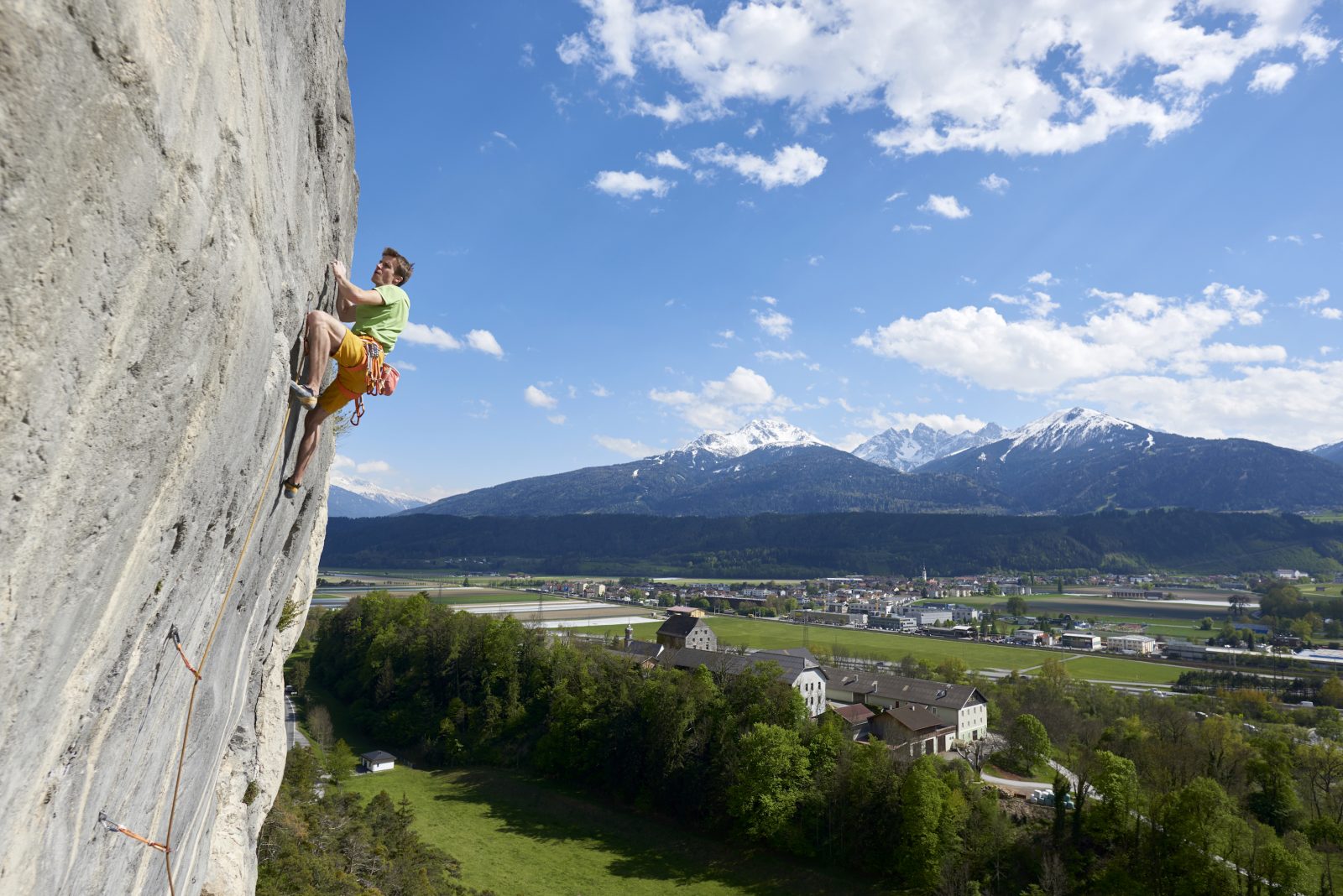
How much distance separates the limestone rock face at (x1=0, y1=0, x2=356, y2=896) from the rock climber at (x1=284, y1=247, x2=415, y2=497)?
1.00 ft

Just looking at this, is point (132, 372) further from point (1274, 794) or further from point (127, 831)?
point (1274, 794)

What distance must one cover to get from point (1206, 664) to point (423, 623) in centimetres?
9064

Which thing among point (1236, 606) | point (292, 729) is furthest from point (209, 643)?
point (1236, 606)

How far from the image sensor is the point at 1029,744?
45.5m

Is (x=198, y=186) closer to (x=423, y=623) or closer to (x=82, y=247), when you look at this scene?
(x=82, y=247)

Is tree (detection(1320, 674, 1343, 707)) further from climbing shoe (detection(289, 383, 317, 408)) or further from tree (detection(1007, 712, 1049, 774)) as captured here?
climbing shoe (detection(289, 383, 317, 408))

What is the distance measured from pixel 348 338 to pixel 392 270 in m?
1.15

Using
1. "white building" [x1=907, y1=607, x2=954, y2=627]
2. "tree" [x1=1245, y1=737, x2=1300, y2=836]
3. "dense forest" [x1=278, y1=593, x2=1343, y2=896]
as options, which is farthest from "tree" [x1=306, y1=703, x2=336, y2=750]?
"white building" [x1=907, y1=607, x2=954, y2=627]

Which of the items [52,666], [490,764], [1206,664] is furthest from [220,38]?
[1206,664]

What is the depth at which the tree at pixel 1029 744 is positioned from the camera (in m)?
45.3

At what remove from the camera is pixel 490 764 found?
51125mm

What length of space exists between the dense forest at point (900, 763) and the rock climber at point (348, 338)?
34.5m

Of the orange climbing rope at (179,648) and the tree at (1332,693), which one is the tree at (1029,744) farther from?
the orange climbing rope at (179,648)

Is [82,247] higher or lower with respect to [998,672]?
higher
